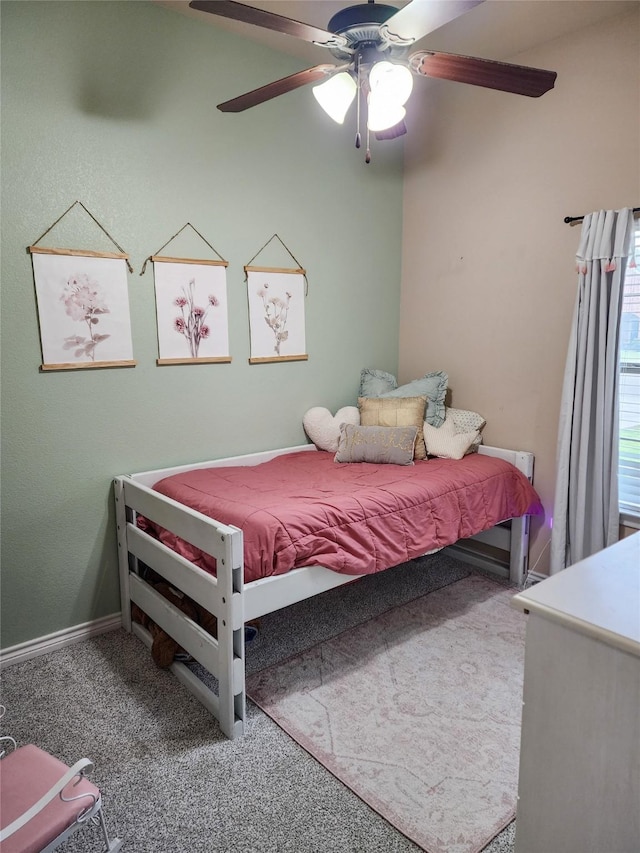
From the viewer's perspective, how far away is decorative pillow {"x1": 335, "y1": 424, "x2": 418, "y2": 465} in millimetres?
3020

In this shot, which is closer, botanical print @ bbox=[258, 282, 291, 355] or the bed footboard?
the bed footboard

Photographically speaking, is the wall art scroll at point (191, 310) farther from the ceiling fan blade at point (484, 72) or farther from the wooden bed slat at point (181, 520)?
the ceiling fan blade at point (484, 72)

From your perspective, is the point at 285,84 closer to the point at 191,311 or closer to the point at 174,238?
the point at 174,238

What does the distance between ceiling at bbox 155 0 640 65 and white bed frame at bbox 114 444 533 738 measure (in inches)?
85.0

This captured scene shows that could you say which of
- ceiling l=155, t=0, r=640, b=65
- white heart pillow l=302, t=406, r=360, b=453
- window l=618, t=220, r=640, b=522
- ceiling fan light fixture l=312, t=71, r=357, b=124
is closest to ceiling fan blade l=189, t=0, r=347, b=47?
ceiling fan light fixture l=312, t=71, r=357, b=124

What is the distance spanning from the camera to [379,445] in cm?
306

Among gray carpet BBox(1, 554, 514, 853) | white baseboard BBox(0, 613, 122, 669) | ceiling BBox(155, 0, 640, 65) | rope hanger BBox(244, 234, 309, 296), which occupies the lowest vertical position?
gray carpet BBox(1, 554, 514, 853)

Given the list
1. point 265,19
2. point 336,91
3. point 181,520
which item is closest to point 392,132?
point 336,91

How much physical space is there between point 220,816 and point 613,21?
3.54m

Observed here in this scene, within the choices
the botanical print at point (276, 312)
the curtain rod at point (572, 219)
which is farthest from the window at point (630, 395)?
the botanical print at point (276, 312)

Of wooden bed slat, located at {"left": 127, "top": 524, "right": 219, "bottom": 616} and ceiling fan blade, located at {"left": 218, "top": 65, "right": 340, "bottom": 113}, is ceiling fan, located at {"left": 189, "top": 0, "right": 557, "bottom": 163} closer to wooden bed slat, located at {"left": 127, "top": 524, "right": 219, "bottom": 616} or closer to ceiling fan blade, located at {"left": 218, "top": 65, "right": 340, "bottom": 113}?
ceiling fan blade, located at {"left": 218, "top": 65, "right": 340, "bottom": 113}

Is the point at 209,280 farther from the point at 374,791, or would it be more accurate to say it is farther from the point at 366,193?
the point at 374,791

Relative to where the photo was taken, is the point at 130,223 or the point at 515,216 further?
the point at 515,216

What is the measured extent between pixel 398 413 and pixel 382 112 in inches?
67.6
